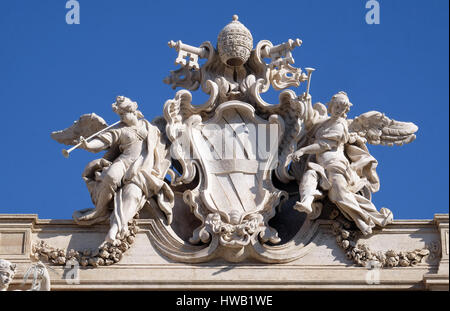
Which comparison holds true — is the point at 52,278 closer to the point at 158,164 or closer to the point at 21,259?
the point at 21,259

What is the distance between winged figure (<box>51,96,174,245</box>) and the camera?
87.4ft

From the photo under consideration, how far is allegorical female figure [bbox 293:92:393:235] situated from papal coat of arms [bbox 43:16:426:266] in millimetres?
14

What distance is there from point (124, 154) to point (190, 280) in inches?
86.0

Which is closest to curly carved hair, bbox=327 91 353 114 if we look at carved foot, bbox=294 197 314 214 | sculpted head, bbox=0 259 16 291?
carved foot, bbox=294 197 314 214

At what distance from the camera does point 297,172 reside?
2727 cm

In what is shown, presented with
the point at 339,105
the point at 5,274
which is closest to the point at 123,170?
the point at 5,274

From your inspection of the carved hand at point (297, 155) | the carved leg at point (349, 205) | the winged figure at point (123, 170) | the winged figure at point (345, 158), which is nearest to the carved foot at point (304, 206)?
the winged figure at point (345, 158)

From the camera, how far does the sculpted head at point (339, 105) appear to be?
27.1 m

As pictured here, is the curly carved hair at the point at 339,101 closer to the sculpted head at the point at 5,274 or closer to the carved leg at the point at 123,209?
the carved leg at the point at 123,209

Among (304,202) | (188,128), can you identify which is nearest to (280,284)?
(304,202)

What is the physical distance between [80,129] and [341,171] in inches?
157

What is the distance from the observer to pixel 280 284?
26.2 meters
